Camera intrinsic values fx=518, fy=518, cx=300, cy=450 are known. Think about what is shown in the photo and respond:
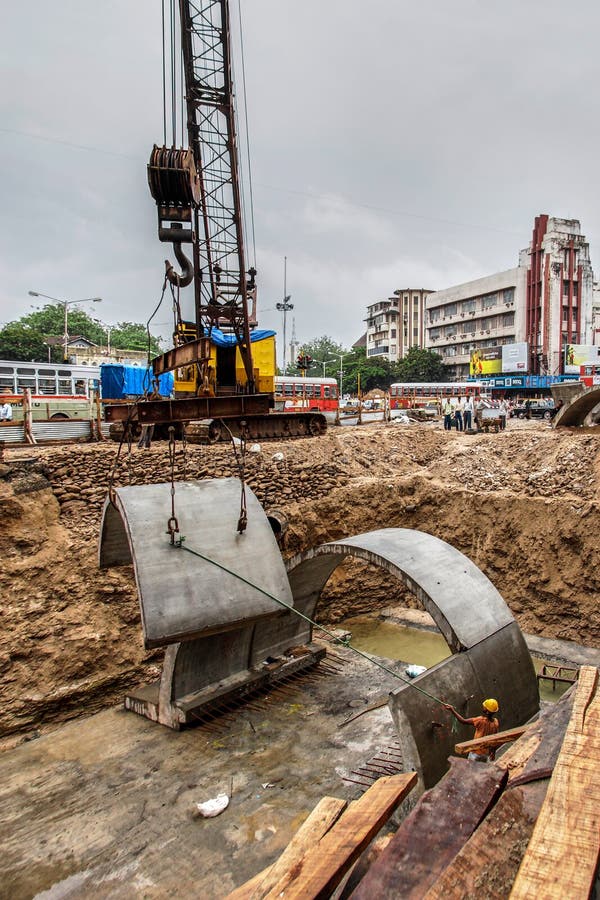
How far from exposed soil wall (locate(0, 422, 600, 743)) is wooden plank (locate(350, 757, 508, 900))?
4980 millimetres

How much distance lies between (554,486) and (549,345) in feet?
146

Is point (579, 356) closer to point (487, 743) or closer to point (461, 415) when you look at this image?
point (461, 415)

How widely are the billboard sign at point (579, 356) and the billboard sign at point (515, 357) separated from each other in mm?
3783

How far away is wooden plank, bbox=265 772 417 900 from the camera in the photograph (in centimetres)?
244

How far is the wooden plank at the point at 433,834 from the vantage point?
2152 mm

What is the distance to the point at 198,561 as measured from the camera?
670 centimetres

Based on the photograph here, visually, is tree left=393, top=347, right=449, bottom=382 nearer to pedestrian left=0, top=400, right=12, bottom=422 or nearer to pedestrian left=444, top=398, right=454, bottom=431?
pedestrian left=444, top=398, right=454, bottom=431

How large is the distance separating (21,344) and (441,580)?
203 ft

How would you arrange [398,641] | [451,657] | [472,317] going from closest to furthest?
[451,657] → [398,641] → [472,317]

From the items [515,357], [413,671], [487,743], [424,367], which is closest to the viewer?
[487,743]

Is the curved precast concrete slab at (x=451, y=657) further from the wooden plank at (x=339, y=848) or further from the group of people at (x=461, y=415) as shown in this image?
the group of people at (x=461, y=415)

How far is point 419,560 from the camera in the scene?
22.1 feet

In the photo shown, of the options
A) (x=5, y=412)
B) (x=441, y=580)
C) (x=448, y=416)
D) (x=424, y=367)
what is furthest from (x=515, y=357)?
(x=441, y=580)

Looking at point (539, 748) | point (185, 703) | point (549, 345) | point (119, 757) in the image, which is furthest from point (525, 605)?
point (549, 345)
